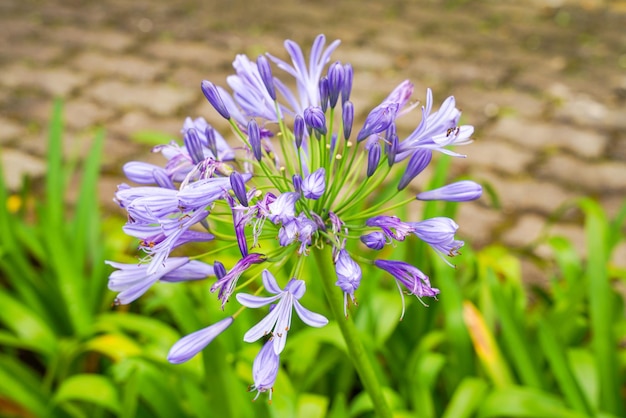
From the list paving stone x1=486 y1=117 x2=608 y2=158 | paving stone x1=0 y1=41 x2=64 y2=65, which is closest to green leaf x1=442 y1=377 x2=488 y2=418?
paving stone x1=486 y1=117 x2=608 y2=158

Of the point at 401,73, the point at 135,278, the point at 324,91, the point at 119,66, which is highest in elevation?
the point at 324,91

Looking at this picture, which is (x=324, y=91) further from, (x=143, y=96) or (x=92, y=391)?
(x=143, y=96)

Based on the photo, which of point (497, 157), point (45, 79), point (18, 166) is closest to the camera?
point (18, 166)

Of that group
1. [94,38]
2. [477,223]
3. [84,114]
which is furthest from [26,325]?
[94,38]

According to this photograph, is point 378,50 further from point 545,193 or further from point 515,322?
point 515,322

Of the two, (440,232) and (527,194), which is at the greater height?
(440,232)

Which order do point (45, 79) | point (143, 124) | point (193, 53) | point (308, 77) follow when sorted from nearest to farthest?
point (308, 77) < point (143, 124) < point (45, 79) < point (193, 53)

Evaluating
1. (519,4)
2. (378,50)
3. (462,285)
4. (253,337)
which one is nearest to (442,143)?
(253,337)
